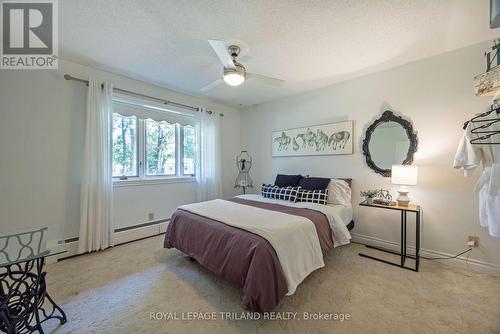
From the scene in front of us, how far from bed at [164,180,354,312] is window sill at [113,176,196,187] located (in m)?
1.16

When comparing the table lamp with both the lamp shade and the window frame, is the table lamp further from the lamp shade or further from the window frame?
the window frame

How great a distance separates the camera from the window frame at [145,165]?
10.6 ft

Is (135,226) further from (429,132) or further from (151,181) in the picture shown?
(429,132)

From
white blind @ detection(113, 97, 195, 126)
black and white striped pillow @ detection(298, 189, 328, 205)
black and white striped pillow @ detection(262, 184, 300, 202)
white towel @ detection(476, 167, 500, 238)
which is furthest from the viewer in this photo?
white blind @ detection(113, 97, 195, 126)

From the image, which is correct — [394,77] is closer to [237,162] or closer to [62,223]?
[237,162]

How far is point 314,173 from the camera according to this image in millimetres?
3547

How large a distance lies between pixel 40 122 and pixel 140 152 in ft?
3.99

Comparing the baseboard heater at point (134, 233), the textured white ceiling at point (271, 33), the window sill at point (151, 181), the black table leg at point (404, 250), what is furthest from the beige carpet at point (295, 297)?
the textured white ceiling at point (271, 33)

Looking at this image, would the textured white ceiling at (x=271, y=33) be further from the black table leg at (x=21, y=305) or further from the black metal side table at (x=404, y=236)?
the black table leg at (x=21, y=305)

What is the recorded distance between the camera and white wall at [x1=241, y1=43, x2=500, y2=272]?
226 centimetres

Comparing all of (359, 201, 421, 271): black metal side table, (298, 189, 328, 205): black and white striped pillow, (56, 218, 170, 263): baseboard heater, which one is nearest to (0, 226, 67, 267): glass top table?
(56, 218, 170, 263): baseboard heater

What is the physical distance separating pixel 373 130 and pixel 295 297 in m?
2.43

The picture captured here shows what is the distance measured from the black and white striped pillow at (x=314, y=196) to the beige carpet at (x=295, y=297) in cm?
76

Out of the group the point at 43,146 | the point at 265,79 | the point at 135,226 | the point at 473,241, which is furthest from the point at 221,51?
the point at 473,241
